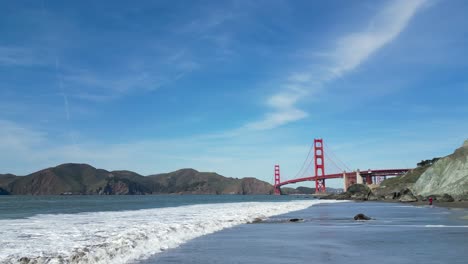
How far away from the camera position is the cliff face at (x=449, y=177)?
4716 cm

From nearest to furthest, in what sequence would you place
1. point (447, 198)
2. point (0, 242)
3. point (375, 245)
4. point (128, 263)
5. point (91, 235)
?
point (128, 263)
point (375, 245)
point (0, 242)
point (91, 235)
point (447, 198)

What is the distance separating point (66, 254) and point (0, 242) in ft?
12.0

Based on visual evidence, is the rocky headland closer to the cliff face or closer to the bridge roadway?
the cliff face

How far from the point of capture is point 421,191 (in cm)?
5941

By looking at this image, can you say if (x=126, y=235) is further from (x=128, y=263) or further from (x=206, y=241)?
(x=128, y=263)

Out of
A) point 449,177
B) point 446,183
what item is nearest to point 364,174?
point 449,177

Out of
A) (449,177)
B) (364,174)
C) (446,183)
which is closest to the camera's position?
(446,183)

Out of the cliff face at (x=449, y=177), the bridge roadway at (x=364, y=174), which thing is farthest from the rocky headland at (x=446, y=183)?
the bridge roadway at (x=364, y=174)

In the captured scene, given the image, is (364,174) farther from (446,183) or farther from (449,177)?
(446,183)

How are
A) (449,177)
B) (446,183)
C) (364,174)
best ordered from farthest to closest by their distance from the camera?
(364,174) < (449,177) < (446,183)

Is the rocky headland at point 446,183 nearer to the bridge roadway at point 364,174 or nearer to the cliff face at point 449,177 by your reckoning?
the cliff face at point 449,177

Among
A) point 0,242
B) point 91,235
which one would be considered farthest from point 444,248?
point 0,242

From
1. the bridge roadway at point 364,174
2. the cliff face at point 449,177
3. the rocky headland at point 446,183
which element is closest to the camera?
the rocky headland at point 446,183

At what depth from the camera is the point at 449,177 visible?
5153 centimetres
